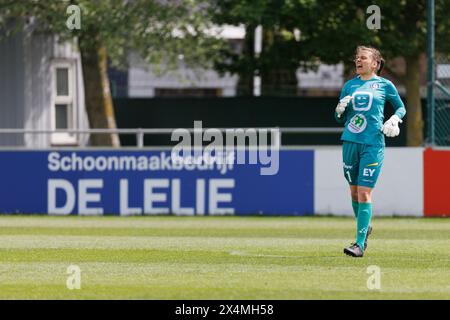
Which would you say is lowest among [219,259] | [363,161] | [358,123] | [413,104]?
[219,259]

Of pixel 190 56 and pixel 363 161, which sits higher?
pixel 190 56

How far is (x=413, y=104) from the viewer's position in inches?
1141

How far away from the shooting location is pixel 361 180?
41.5ft

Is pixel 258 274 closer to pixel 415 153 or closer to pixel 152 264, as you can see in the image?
pixel 152 264

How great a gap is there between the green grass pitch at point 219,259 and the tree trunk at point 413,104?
368 inches

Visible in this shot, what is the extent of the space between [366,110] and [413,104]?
16.6 metres

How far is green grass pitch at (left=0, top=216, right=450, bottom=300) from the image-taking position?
32.8 ft

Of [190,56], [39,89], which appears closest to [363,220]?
[190,56]

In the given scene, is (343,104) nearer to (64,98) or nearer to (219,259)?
(219,259)

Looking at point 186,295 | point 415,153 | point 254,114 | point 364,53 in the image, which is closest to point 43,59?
point 254,114

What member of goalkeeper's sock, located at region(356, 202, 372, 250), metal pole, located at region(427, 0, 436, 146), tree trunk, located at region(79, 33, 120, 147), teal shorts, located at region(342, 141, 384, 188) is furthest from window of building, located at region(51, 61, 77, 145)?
goalkeeper's sock, located at region(356, 202, 372, 250)

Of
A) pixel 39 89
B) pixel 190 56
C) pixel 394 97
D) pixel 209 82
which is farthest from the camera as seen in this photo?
pixel 209 82

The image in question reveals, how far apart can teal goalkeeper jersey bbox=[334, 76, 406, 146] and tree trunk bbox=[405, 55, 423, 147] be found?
15.5m

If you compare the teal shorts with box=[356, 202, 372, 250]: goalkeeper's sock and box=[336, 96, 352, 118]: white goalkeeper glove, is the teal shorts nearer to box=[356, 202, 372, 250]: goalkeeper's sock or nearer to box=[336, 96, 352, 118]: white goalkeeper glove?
box=[356, 202, 372, 250]: goalkeeper's sock
